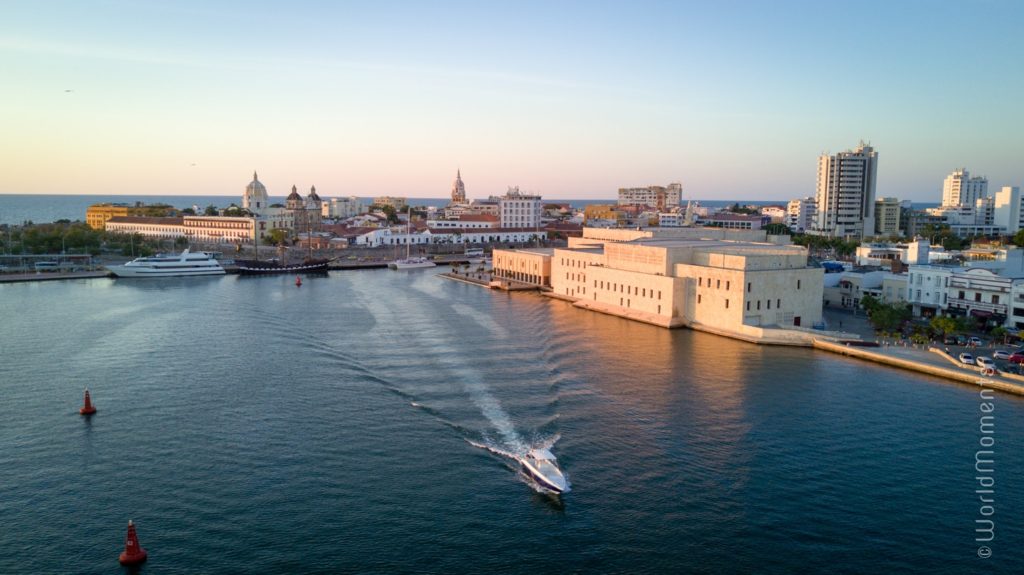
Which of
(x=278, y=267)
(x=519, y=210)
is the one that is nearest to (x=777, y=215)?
(x=519, y=210)

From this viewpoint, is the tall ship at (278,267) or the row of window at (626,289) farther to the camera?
the tall ship at (278,267)

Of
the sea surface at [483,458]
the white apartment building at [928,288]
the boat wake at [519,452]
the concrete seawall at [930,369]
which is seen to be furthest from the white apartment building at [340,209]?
the boat wake at [519,452]

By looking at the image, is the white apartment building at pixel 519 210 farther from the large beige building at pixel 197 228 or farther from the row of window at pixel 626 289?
the row of window at pixel 626 289

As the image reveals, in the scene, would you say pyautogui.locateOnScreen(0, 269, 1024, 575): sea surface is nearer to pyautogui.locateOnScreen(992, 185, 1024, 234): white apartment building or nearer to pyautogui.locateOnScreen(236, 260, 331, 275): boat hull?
pyautogui.locateOnScreen(236, 260, 331, 275): boat hull

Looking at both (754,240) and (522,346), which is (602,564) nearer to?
(522,346)

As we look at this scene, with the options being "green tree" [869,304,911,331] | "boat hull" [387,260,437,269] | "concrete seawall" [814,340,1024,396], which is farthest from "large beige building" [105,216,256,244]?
"concrete seawall" [814,340,1024,396]

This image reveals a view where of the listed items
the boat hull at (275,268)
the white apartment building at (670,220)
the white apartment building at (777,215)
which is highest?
the white apartment building at (777,215)

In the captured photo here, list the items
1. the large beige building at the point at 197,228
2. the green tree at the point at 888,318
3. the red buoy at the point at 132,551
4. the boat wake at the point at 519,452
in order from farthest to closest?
1. the large beige building at the point at 197,228
2. the green tree at the point at 888,318
3. the boat wake at the point at 519,452
4. the red buoy at the point at 132,551
